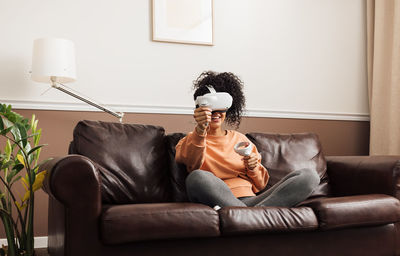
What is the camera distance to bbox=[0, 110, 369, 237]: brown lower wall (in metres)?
2.75

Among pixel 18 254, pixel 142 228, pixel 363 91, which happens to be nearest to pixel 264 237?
pixel 142 228

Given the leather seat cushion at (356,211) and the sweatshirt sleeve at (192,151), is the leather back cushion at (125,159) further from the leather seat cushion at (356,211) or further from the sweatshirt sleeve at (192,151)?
the leather seat cushion at (356,211)

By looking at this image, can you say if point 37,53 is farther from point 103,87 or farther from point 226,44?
point 226,44

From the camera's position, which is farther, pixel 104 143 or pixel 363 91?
pixel 363 91

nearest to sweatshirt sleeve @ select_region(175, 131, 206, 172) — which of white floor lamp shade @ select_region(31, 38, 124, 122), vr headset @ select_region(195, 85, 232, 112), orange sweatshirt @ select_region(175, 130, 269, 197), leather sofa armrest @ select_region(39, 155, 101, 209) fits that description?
orange sweatshirt @ select_region(175, 130, 269, 197)

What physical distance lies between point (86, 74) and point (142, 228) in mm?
1493

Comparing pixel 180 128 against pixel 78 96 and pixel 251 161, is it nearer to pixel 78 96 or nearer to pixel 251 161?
pixel 78 96

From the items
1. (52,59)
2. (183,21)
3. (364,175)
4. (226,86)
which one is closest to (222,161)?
(226,86)

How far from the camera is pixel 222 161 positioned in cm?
215

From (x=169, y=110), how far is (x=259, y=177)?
40.1 inches

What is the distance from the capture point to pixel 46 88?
2.76 m

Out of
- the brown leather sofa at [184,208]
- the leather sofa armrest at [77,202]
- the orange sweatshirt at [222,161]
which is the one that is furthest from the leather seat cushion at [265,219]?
the leather sofa armrest at [77,202]

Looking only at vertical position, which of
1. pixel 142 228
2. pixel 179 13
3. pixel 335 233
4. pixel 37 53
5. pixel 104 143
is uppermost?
pixel 179 13

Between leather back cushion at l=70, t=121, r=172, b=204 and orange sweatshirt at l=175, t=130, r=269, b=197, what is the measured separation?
149mm
